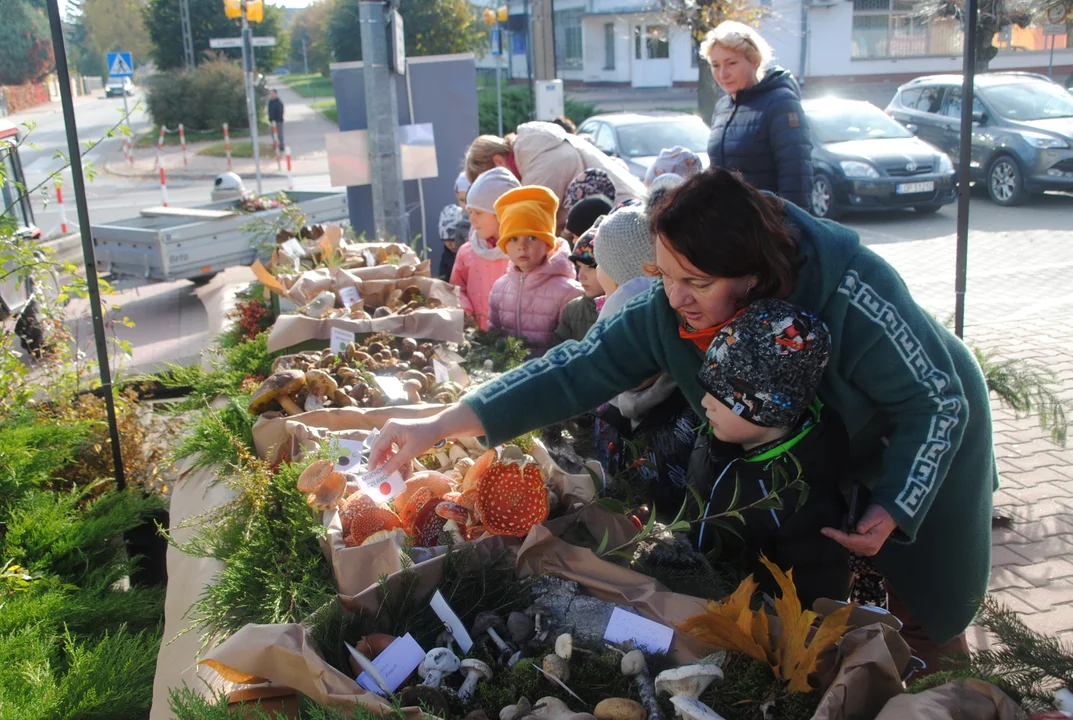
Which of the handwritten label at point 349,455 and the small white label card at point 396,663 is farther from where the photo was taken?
the handwritten label at point 349,455

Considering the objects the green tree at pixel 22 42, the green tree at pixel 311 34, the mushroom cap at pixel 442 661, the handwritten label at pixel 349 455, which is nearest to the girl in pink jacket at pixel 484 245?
the handwritten label at pixel 349 455

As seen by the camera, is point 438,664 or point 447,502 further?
point 447,502

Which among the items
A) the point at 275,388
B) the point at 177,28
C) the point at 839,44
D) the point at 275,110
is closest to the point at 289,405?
the point at 275,388

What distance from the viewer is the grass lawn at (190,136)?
28.2 meters

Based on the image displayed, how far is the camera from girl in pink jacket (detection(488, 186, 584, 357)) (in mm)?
3820

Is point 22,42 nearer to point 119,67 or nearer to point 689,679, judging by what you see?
point 689,679

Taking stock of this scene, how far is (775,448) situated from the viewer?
1.89 m

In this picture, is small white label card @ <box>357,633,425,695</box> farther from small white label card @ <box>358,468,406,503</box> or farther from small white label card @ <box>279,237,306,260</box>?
small white label card @ <box>279,237,306,260</box>

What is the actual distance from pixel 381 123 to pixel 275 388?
362 centimetres

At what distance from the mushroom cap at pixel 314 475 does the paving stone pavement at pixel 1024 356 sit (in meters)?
1.99

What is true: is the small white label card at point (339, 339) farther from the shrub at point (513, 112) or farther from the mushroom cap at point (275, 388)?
the shrub at point (513, 112)

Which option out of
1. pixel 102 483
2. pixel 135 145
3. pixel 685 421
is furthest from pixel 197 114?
pixel 685 421

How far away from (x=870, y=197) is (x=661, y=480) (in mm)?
10125

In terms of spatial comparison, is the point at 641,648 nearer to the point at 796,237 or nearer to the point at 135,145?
the point at 796,237
